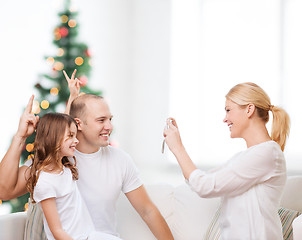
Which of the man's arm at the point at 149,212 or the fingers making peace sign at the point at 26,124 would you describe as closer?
the fingers making peace sign at the point at 26,124

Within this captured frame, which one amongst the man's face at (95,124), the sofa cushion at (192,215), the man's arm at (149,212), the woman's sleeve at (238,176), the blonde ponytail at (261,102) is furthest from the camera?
the sofa cushion at (192,215)

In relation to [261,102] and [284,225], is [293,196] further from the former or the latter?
[261,102]

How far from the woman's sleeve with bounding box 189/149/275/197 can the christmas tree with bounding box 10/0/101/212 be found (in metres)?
2.24

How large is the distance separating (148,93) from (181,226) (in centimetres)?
259

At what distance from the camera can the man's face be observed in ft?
7.07

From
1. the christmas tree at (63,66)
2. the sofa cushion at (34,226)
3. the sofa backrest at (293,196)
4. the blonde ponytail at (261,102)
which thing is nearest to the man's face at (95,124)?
the sofa cushion at (34,226)

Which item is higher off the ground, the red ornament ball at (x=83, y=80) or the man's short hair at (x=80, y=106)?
the red ornament ball at (x=83, y=80)

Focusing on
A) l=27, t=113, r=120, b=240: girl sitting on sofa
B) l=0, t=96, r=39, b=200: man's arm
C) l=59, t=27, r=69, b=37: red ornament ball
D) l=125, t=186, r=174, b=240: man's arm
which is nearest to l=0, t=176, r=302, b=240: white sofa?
l=125, t=186, r=174, b=240: man's arm

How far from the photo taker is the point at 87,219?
78.3 inches

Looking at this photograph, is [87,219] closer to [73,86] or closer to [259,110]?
[73,86]

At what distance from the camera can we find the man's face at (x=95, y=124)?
216 centimetres

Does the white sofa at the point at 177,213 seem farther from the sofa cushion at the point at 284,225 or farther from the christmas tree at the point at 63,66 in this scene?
the christmas tree at the point at 63,66

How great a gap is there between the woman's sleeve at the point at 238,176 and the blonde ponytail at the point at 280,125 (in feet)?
0.66

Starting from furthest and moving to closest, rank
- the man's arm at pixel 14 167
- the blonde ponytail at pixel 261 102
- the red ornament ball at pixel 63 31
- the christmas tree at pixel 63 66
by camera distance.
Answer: the red ornament ball at pixel 63 31, the christmas tree at pixel 63 66, the man's arm at pixel 14 167, the blonde ponytail at pixel 261 102
